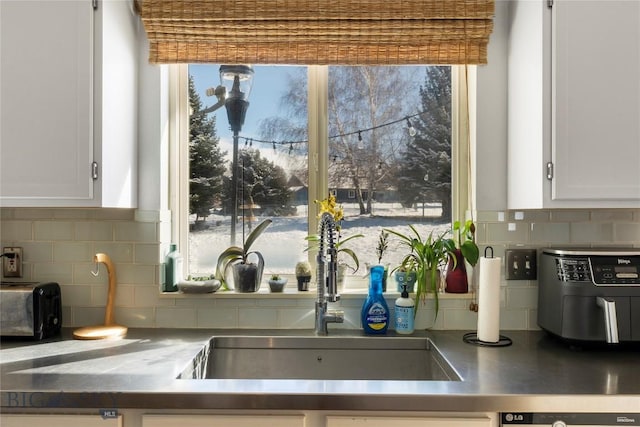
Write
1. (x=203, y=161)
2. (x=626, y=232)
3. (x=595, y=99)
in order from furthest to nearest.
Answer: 1. (x=203, y=161)
2. (x=626, y=232)
3. (x=595, y=99)

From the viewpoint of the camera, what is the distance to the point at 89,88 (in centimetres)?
163

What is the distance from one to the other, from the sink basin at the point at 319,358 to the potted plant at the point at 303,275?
9.4 inches

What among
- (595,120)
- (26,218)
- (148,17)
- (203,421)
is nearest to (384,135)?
(595,120)

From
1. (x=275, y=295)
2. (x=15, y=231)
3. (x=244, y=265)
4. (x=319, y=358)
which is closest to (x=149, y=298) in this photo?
(x=244, y=265)

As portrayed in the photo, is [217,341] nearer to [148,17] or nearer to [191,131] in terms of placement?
[191,131]

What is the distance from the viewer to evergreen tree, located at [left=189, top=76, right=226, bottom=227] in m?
2.10

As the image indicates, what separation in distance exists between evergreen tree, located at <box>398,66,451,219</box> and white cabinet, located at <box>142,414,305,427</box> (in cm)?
111

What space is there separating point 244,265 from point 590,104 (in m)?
1.38

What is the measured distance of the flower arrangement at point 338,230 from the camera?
1878 millimetres

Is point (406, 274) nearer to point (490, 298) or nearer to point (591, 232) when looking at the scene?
point (490, 298)

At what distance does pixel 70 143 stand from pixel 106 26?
0.43 m

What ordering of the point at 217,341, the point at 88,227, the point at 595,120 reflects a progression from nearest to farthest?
the point at 595,120
the point at 217,341
the point at 88,227

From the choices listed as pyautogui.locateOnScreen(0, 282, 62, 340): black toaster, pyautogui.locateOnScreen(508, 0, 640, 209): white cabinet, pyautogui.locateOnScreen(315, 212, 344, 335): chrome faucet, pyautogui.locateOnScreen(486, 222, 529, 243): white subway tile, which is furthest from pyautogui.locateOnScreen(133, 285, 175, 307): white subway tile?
pyautogui.locateOnScreen(508, 0, 640, 209): white cabinet

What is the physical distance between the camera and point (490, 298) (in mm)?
1682
